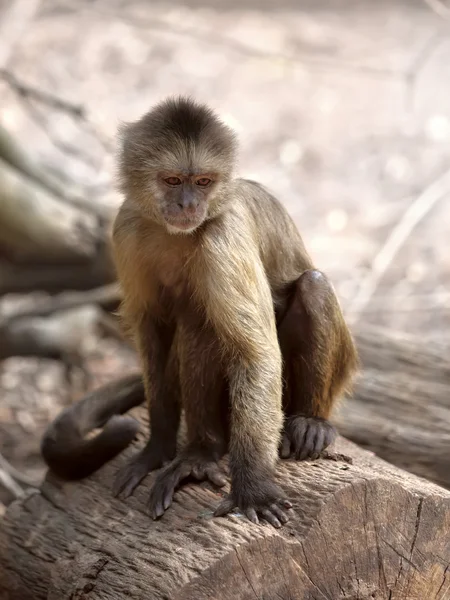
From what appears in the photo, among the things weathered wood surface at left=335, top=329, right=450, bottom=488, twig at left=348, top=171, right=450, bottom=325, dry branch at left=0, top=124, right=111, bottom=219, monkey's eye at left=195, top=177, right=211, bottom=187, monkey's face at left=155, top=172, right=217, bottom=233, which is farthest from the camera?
twig at left=348, top=171, right=450, bottom=325

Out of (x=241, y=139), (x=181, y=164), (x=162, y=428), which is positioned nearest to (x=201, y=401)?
(x=162, y=428)

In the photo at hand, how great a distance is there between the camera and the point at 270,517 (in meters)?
3.83

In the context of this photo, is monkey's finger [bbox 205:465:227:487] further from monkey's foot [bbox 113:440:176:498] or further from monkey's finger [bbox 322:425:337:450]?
monkey's finger [bbox 322:425:337:450]

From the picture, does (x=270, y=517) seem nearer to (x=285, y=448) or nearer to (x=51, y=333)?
(x=285, y=448)

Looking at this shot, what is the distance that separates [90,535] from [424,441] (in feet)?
8.02

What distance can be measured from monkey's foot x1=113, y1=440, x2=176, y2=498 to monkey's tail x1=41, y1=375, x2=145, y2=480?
0.24 m

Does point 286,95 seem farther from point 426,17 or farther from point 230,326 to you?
point 230,326

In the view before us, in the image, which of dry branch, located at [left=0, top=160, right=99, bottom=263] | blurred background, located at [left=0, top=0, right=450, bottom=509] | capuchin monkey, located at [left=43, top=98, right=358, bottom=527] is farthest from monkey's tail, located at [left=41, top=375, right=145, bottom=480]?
dry branch, located at [left=0, top=160, right=99, bottom=263]

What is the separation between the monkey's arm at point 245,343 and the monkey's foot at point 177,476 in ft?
0.77

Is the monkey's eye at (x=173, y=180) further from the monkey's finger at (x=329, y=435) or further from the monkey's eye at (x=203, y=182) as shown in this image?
the monkey's finger at (x=329, y=435)

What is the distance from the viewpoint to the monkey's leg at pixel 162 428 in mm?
4730

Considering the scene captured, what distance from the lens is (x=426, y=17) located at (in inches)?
555

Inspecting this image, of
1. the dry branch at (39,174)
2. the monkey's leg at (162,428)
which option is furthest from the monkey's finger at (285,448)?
the dry branch at (39,174)

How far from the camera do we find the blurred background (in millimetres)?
7941
